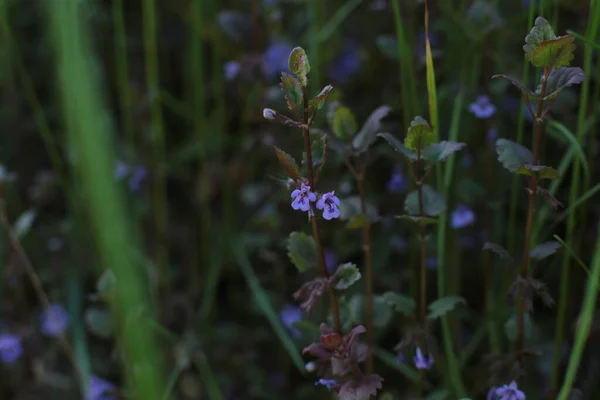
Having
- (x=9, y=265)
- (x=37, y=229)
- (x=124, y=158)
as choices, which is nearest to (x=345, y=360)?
(x=9, y=265)

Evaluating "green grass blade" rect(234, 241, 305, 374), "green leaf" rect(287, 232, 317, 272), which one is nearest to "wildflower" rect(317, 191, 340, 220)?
"green leaf" rect(287, 232, 317, 272)

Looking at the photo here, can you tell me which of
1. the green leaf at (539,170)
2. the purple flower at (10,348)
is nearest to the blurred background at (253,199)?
the purple flower at (10,348)

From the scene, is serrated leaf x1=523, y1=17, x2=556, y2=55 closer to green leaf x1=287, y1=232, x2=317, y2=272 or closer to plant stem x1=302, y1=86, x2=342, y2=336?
plant stem x1=302, y1=86, x2=342, y2=336

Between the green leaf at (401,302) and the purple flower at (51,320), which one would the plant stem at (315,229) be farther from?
the purple flower at (51,320)

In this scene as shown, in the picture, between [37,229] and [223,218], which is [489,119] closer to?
[223,218]

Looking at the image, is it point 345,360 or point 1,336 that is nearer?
point 345,360

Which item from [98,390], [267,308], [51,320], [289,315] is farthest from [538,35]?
[51,320]

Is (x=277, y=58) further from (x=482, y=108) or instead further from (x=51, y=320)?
(x=51, y=320)
